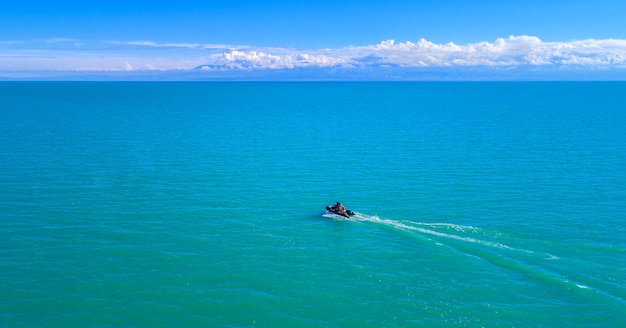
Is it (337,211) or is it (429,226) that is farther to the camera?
(337,211)

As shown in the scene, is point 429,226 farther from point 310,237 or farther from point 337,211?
point 310,237

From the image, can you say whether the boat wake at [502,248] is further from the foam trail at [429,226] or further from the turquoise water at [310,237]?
the turquoise water at [310,237]

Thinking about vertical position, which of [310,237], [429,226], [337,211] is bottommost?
[310,237]

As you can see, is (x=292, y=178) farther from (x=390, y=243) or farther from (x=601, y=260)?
(x=601, y=260)

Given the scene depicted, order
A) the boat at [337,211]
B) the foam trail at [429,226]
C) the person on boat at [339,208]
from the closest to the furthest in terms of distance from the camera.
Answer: the foam trail at [429,226], the boat at [337,211], the person on boat at [339,208]

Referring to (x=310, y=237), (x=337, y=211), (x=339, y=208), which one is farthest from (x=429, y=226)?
(x=310, y=237)

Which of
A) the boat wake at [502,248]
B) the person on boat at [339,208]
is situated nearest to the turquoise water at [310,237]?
the boat wake at [502,248]

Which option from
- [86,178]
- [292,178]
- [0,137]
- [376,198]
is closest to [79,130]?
[0,137]

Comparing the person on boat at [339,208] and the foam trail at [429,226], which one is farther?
the person on boat at [339,208]

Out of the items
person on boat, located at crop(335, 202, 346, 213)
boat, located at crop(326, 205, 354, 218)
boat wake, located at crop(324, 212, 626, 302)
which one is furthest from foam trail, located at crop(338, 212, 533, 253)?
person on boat, located at crop(335, 202, 346, 213)
